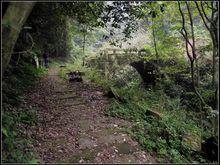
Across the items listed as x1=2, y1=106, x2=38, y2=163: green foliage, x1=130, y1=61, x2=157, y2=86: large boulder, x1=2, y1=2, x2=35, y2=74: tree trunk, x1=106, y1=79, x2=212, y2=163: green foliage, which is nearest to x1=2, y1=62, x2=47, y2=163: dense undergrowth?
x1=2, y1=106, x2=38, y2=163: green foliage

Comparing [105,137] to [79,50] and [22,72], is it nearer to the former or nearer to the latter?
[22,72]

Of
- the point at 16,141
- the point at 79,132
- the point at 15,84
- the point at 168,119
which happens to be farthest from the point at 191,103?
the point at 16,141

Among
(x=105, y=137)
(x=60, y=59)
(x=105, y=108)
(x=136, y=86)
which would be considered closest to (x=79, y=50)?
(x=60, y=59)

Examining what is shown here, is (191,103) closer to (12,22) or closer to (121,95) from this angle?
(121,95)

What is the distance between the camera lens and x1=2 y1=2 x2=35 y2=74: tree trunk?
541cm

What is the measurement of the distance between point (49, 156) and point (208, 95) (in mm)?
5945

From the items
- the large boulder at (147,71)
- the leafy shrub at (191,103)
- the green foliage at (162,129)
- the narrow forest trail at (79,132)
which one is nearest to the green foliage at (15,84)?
the narrow forest trail at (79,132)

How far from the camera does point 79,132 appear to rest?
23.7 ft

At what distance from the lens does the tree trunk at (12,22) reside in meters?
5.41

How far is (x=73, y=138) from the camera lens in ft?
22.5

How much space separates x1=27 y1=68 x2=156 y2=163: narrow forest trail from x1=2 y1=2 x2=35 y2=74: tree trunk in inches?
86.3

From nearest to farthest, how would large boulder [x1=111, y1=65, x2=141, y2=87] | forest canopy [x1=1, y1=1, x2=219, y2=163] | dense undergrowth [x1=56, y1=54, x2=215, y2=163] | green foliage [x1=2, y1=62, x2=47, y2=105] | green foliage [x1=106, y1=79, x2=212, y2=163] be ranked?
Result: forest canopy [x1=1, y1=1, x2=219, y2=163], green foliage [x1=106, y1=79, x2=212, y2=163], dense undergrowth [x1=56, y1=54, x2=215, y2=163], green foliage [x1=2, y1=62, x2=47, y2=105], large boulder [x1=111, y1=65, x2=141, y2=87]

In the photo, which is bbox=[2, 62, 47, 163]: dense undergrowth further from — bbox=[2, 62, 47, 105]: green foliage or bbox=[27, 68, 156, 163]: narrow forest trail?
bbox=[27, 68, 156, 163]: narrow forest trail

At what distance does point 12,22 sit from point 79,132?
10.4ft
